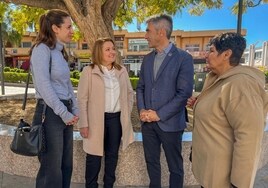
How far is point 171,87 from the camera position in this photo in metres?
2.62

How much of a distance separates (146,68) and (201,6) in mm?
6097

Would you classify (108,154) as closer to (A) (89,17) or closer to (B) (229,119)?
(B) (229,119)

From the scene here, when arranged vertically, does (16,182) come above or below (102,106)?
below

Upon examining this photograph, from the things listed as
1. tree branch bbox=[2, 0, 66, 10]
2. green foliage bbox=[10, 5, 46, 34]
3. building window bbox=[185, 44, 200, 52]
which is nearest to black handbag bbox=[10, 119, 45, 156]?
tree branch bbox=[2, 0, 66, 10]

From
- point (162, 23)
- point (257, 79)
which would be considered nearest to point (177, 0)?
point (162, 23)

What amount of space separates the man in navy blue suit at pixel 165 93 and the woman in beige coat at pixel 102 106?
0.24 m

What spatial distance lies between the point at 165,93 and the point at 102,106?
0.68 m

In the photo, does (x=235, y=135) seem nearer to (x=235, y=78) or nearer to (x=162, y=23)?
(x=235, y=78)

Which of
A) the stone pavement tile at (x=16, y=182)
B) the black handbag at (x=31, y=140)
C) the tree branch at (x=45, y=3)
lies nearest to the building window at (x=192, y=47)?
the tree branch at (x=45, y=3)

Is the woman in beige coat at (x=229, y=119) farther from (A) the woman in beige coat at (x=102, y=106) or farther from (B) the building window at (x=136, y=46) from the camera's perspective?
(B) the building window at (x=136, y=46)

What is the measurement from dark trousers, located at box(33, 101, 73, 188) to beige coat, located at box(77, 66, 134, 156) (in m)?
0.26

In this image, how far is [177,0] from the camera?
712 centimetres

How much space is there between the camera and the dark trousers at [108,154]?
289 centimetres

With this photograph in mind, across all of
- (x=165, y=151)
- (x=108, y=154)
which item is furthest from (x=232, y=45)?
(x=108, y=154)
